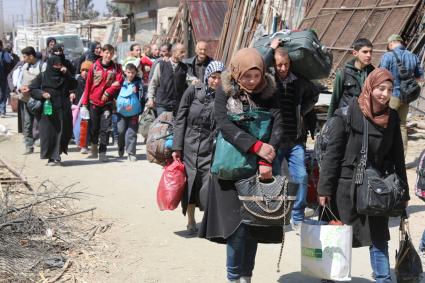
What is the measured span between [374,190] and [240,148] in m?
0.96

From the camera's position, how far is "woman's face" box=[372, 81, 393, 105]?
15.4 ft

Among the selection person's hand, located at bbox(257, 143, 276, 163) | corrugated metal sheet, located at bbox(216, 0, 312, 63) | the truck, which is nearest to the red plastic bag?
person's hand, located at bbox(257, 143, 276, 163)

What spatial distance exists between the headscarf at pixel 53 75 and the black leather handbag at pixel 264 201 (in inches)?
274

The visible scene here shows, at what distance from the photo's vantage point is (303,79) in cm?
690

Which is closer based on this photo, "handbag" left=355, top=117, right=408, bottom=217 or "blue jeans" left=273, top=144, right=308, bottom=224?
"handbag" left=355, top=117, right=408, bottom=217

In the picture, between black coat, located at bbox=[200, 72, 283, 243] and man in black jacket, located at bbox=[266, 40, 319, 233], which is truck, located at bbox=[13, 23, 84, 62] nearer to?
man in black jacket, located at bbox=[266, 40, 319, 233]

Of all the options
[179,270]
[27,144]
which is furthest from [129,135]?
[179,270]

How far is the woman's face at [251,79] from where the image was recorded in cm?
452

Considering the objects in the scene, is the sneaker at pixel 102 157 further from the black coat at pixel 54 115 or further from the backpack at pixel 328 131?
the backpack at pixel 328 131

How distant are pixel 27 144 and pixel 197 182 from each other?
6.75 m

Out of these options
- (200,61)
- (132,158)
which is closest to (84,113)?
(132,158)

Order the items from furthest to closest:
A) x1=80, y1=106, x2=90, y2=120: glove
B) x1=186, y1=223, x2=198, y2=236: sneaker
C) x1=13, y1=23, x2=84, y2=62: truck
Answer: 1. x1=13, y1=23, x2=84, y2=62: truck
2. x1=80, y1=106, x2=90, y2=120: glove
3. x1=186, y1=223, x2=198, y2=236: sneaker

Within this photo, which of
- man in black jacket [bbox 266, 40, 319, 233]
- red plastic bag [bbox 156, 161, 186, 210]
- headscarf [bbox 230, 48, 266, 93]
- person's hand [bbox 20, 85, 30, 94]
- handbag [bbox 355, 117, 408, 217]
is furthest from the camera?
person's hand [bbox 20, 85, 30, 94]

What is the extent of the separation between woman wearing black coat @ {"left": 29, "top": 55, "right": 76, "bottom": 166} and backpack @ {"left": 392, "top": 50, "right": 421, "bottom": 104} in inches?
194
